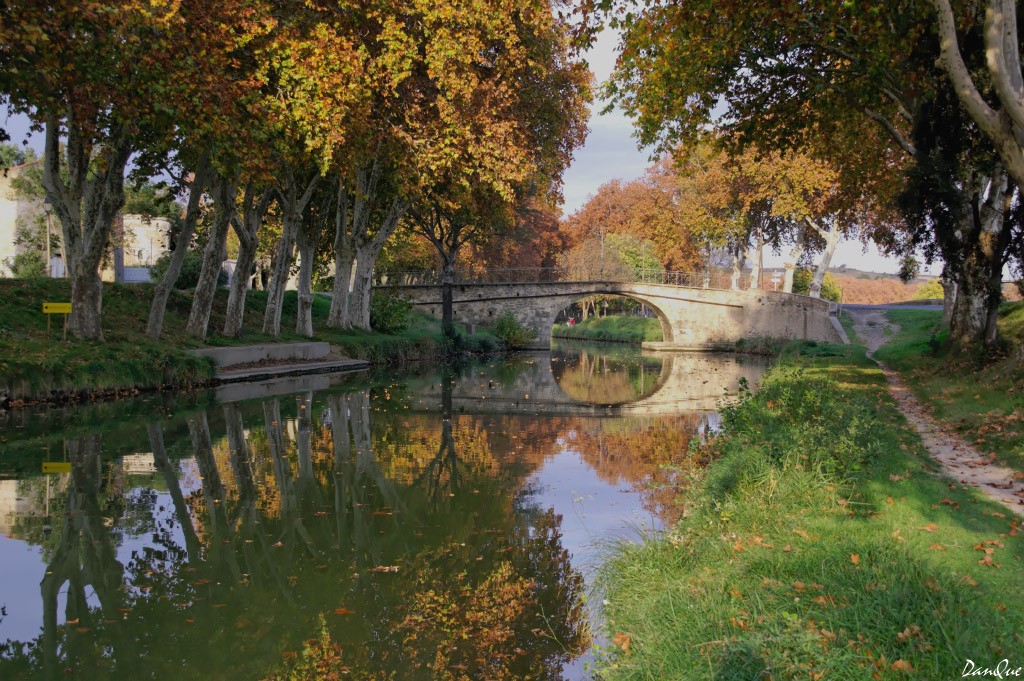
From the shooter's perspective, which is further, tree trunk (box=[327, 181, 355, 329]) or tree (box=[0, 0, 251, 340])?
tree trunk (box=[327, 181, 355, 329])

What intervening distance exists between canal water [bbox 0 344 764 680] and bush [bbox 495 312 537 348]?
3021 centimetres

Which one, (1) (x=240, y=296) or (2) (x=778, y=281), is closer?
(1) (x=240, y=296)

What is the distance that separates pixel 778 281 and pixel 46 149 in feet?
157

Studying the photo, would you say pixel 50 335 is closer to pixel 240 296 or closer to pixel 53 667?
pixel 240 296

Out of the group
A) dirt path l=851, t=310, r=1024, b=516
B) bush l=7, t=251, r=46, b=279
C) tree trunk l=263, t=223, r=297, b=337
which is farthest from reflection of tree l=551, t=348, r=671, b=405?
bush l=7, t=251, r=46, b=279

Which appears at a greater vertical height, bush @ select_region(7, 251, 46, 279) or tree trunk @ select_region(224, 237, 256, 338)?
bush @ select_region(7, 251, 46, 279)

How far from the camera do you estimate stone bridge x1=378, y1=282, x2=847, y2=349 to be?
150ft

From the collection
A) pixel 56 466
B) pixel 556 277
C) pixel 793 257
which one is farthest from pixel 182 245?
pixel 556 277

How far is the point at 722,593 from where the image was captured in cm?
466

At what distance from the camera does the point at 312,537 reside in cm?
722

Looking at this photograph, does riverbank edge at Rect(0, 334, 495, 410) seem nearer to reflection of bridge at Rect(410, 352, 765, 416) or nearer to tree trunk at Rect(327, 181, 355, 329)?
tree trunk at Rect(327, 181, 355, 329)

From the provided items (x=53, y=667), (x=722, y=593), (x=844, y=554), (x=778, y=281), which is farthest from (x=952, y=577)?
(x=778, y=281)

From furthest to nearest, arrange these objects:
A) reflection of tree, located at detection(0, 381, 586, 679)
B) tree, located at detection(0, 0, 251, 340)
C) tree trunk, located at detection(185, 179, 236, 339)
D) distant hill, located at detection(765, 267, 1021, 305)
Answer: distant hill, located at detection(765, 267, 1021, 305) < tree trunk, located at detection(185, 179, 236, 339) < tree, located at detection(0, 0, 251, 340) < reflection of tree, located at detection(0, 381, 586, 679)

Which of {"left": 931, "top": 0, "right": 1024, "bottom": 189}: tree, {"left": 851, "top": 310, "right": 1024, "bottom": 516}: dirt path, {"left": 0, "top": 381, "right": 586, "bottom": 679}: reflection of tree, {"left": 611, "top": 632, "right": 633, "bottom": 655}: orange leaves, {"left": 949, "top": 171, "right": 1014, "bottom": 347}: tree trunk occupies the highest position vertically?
{"left": 931, "top": 0, "right": 1024, "bottom": 189}: tree
